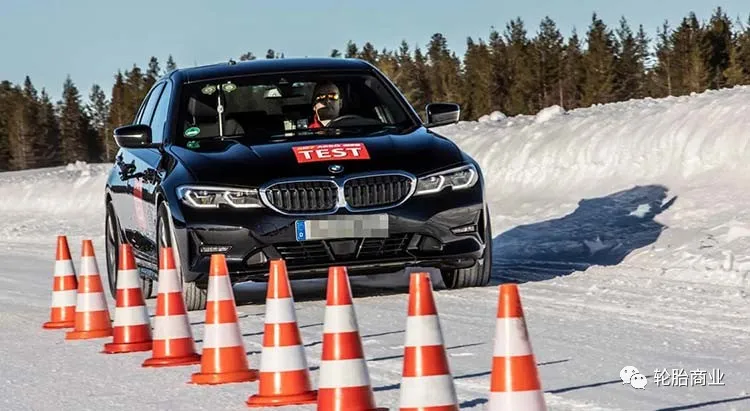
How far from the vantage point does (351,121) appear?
10.9 metres

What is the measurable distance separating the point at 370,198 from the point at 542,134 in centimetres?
1251

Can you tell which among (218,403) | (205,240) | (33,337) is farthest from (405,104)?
(218,403)

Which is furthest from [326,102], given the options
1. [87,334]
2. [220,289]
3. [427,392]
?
[427,392]

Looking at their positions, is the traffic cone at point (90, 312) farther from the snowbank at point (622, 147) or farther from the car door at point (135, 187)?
the snowbank at point (622, 147)

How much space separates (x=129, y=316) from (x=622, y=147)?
11.7 m

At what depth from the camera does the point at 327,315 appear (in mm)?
5621

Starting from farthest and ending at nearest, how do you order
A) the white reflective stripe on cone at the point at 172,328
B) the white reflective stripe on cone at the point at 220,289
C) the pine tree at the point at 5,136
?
the pine tree at the point at 5,136 → the white reflective stripe on cone at the point at 172,328 → the white reflective stripe on cone at the point at 220,289

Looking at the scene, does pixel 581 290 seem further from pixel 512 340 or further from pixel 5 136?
pixel 5 136

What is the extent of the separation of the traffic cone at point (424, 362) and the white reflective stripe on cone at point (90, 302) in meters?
4.23

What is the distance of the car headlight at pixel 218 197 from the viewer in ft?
31.5

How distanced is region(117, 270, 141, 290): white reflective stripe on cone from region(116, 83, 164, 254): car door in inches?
86.1

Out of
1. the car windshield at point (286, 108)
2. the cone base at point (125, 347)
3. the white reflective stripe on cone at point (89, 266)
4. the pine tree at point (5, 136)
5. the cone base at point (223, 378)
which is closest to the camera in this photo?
the cone base at point (223, 378)

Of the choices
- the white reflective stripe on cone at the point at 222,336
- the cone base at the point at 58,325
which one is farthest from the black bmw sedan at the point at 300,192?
the white reflective stripe on cone at the point at 222,336

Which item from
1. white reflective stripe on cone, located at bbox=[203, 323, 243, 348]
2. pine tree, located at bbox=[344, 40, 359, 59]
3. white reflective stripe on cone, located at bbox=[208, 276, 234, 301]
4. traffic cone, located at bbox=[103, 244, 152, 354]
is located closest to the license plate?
traffic cone, located at bbox=[103, 244, 152, 354]
